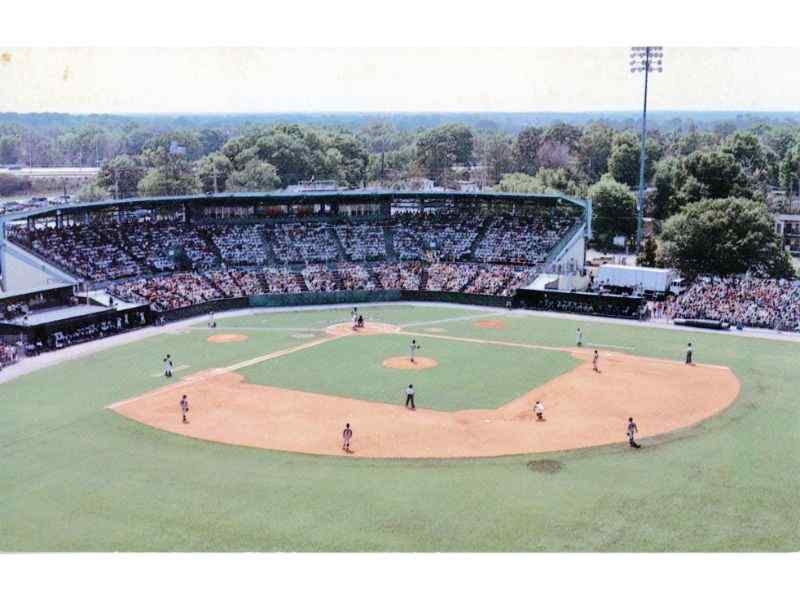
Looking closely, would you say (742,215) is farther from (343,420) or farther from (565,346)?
(343,420)

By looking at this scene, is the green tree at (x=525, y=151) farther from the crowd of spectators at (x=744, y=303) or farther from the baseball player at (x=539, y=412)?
the baseball player at (x=539, y=412)

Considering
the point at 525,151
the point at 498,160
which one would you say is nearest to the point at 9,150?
the point at 498,160

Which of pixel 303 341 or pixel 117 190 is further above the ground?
pixel 117 190

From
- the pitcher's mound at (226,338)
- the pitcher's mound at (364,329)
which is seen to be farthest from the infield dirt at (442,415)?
the pitcher's mound at (364,329)

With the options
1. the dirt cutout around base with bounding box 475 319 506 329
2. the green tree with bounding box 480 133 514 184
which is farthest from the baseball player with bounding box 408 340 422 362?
the green tree with bounding box 480 133 514 184

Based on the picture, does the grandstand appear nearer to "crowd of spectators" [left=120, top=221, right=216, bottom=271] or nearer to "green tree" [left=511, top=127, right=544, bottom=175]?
"crowd of spectators" [left=120, top=221, right=216, bottom=271]

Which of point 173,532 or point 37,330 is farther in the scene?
point 37,330

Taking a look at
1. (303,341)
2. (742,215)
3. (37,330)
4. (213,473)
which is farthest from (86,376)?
(742,215)
